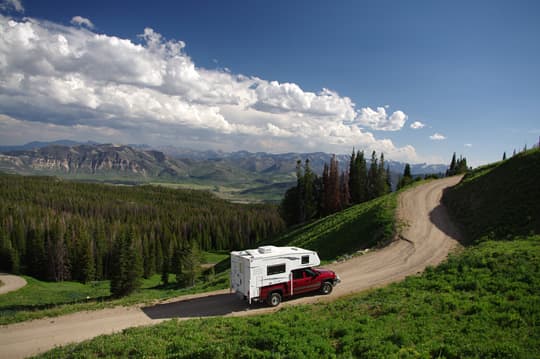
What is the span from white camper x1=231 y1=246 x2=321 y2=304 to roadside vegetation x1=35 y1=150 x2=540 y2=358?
2.63 metres

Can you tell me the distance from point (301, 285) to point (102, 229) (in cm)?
10308

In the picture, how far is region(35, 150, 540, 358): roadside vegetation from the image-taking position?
34.1 feet

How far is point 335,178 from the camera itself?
72.6m

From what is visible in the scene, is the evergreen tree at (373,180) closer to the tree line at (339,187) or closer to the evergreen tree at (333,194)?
the tree line at (339,187)

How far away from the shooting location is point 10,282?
72.9 m

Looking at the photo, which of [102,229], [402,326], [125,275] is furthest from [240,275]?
[102,229]

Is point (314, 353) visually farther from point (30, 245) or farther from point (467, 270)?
point (30, 245)

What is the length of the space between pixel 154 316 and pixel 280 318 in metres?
8.80

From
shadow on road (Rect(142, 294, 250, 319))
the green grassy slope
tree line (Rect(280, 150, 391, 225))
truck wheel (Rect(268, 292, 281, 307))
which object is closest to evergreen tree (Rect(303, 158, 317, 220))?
tree line (Rect(280, 150, 391, 225))

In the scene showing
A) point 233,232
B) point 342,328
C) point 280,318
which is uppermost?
point 342,328

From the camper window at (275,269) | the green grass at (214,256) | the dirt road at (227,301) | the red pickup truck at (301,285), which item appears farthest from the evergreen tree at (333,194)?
the camper window at (275,269)

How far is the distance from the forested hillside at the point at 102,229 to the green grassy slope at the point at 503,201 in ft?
156

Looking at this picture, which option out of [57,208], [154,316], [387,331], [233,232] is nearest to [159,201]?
[57,208]

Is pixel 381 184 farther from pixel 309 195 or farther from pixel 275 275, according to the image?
pixel 275 275
